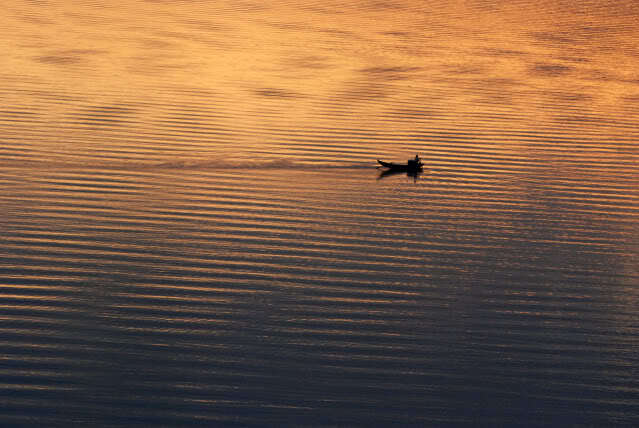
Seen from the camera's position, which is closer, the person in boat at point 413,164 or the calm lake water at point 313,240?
the calm lake water at point 313,240

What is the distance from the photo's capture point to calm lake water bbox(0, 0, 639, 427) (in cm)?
1700

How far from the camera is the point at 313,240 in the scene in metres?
24.9

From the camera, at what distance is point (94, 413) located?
51.8 ft

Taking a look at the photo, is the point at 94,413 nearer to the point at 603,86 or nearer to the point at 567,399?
the point at 567,399

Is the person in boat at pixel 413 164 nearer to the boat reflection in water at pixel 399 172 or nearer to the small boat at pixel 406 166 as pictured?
the small boat at pixel 406 166

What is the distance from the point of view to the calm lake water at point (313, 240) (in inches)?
669

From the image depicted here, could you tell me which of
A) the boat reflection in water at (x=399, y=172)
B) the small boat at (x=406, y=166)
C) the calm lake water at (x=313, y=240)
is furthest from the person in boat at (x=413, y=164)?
the calm lake water at (x=313, y=240)

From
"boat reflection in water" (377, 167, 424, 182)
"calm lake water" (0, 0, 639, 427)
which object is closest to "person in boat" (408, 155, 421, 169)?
"boat reflection in water" (377, 167, 424, 182)

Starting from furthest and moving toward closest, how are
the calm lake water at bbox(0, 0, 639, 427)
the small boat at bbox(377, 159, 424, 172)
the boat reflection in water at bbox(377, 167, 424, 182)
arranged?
the boat reflection in water at bbox(377, 167, 424, 182), the small boat at bbox(377, 159, 424, 172), the calm lake water at bbox(0, 0, 639, 427)

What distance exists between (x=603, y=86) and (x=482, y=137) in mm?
13834

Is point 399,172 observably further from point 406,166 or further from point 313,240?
point 313,240

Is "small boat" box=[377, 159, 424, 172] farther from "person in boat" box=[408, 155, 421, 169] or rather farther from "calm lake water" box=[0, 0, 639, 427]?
"calm lake water" box=[0, 0, 639, 427]

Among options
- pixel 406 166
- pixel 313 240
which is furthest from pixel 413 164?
pixel 313 240

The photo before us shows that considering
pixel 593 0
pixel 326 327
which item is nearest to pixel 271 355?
pixel 326 327
